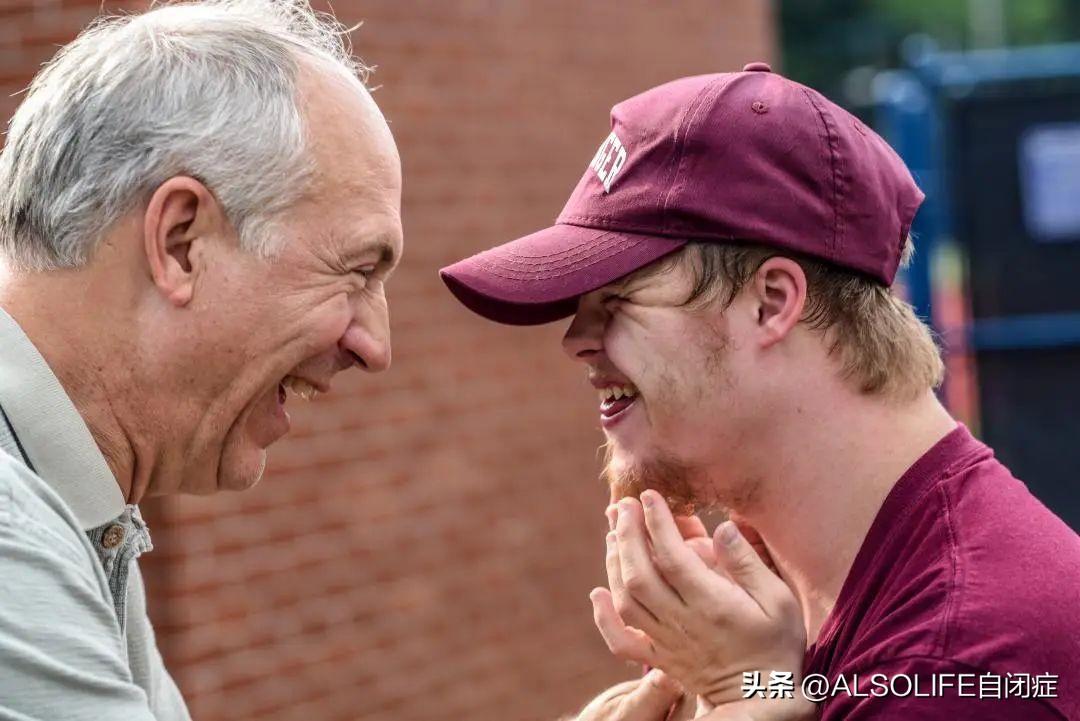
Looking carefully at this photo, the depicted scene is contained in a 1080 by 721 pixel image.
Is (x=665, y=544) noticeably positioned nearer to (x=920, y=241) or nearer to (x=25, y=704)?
(x=25, y=704)

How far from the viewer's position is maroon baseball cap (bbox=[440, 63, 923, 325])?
2.39 meters

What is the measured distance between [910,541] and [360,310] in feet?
3.10

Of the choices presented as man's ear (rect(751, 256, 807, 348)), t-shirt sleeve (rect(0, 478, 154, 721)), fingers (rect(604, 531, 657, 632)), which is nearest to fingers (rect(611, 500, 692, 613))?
fingers (rect(604, 531, 657, 632))

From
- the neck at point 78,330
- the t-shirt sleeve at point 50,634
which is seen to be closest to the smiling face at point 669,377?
the neck at point 78,330

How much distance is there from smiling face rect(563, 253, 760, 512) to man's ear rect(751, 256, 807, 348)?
0.05 meters

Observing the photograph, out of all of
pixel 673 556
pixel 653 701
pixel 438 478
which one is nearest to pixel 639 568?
pixel 673 556

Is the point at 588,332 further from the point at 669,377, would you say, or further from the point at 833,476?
the point at 833,476

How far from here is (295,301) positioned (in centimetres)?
236

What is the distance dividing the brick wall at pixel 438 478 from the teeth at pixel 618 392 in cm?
226

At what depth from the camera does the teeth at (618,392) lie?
8.38 feet

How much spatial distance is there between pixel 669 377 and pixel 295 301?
614 millimetres

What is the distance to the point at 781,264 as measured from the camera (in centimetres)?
242

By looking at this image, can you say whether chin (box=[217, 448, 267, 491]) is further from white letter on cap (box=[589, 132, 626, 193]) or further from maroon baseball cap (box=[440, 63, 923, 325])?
white letter on cap (box=[589, 132, 626, 193])

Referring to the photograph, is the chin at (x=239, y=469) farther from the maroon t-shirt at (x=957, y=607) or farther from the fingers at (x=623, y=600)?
the maroon t-shirt at (x=957, y=607)
